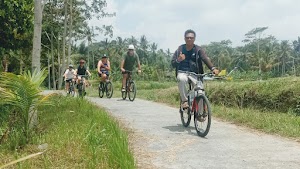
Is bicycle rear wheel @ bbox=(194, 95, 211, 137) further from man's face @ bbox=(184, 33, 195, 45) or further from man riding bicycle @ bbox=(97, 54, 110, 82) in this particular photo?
man riding bicycle @ bbox=(97, 54, 110, 82)

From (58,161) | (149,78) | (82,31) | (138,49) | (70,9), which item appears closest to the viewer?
(58,161)

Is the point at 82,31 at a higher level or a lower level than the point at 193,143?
higher

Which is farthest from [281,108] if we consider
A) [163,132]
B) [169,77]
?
[169,77]

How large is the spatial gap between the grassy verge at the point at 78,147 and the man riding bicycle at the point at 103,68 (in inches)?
268

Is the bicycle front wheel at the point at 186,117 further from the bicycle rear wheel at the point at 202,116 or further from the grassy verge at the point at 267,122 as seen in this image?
the grassy verge at the point at 267,122

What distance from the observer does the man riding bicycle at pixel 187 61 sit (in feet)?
21.6

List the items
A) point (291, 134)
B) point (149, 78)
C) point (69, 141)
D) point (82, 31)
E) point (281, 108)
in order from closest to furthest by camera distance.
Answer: point (69, 141), point (291, 134), point (281, 108), point (82, 31), point (149, 78)

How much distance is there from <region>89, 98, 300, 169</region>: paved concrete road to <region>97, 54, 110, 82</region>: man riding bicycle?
6202 millimetres

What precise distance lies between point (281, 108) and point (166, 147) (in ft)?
20.4

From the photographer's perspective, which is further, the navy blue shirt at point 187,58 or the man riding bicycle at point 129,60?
the man riding bicycle at point 129,60

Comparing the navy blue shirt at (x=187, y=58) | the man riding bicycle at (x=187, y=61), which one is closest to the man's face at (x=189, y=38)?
the man riding bicycle at (x=187, y=61)

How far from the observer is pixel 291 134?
6.16m

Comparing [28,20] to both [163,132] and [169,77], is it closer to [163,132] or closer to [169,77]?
[163,132]

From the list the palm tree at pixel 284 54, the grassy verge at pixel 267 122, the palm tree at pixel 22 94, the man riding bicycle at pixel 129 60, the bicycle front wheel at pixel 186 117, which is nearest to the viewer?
the palm tree at pixel 22 94
